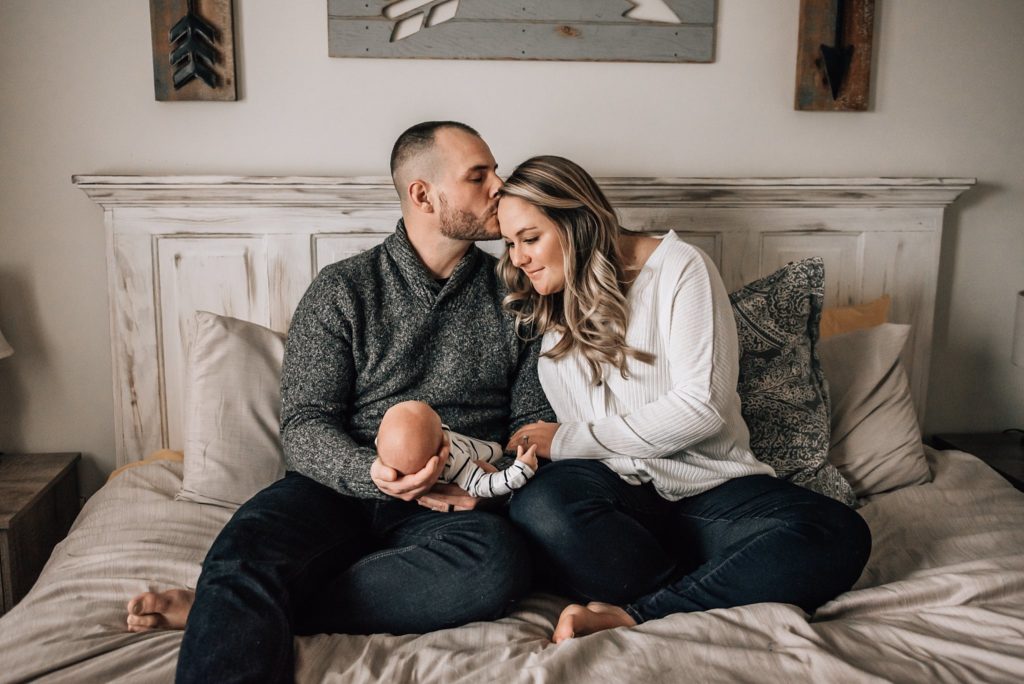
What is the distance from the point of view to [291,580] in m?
1.33

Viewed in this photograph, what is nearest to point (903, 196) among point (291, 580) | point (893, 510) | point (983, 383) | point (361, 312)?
point (983, 383)

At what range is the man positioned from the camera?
1.26m

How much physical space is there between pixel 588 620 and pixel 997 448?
5.47 feet

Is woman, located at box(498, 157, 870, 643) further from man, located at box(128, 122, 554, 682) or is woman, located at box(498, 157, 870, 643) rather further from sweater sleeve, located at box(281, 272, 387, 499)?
sweater sleeve, located at box(281, 272, 387, 499)

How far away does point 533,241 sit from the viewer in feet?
5.41

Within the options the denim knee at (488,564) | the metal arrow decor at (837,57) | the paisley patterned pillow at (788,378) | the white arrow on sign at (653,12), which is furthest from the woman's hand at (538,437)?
the metal arrow decor at (837,57)

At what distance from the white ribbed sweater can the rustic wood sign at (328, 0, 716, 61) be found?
2.67 feet

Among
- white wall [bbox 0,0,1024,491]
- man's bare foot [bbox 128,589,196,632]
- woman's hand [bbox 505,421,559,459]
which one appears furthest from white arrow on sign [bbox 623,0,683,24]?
man's bare foot [bbox 128,589,196,632]

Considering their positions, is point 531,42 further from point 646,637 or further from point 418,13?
point 646,637

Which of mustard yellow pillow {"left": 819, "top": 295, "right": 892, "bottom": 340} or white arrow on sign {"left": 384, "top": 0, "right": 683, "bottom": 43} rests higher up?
white arrow on sign {"left": 384, "top": 0, "right": 683, "bottom": 43}

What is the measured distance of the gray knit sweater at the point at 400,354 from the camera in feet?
Result: 5.60

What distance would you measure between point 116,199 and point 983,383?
2697 millimetres

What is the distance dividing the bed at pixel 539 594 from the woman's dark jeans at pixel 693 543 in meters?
0.06

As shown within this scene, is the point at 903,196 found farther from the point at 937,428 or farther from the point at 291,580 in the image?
the point at 291,580
